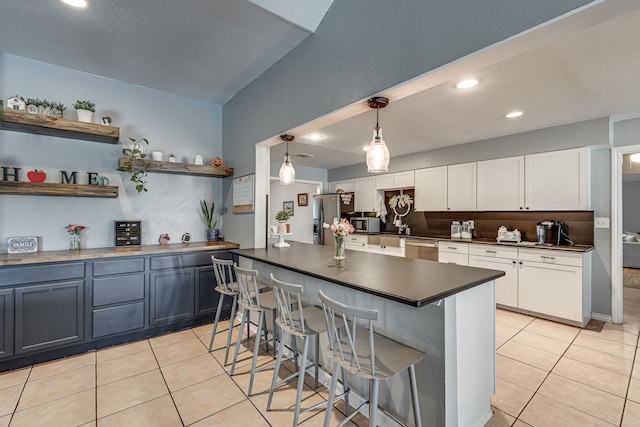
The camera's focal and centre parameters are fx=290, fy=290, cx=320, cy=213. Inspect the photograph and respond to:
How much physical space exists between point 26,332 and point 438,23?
376 centimetres

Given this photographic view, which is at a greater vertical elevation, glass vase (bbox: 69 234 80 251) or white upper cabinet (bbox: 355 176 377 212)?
white upper cabinet (bbox: 355 176 377 212)

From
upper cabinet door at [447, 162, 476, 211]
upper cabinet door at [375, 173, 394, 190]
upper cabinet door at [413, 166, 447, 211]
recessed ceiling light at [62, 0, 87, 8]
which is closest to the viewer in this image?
recessed ceiling light at [62, 0, 87, 8]

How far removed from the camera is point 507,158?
4.01 m

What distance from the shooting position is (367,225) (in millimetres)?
5801

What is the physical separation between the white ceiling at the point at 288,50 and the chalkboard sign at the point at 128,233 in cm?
162


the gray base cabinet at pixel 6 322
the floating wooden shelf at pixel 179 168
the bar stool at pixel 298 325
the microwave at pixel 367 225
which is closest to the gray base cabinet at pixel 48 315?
the gray base cabinet at pixel 6 322

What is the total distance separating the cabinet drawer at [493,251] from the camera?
371cm

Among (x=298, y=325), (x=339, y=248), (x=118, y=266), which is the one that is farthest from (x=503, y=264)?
(x=118, y=266)

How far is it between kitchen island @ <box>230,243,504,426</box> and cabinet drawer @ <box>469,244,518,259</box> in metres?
2.24

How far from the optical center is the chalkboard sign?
3.21 meters

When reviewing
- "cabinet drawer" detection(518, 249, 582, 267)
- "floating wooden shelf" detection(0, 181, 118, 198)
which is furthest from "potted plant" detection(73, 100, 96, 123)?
"cabinet drawer" detection(518, 249, 582, 267)

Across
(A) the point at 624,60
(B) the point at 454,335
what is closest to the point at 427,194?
(A) the point at 624,60

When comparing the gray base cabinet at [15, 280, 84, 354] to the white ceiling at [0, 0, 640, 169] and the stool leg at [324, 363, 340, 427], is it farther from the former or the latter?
the stool leg at [324, 363, 340, 427]

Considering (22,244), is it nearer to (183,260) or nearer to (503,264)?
(183,260)
